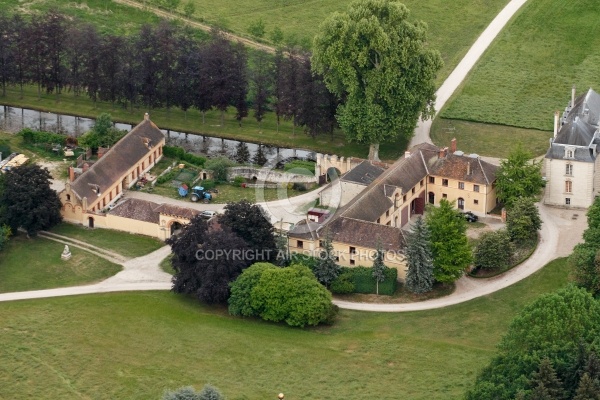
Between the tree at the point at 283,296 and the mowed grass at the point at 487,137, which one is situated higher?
the mowed grass at the point at 487,137

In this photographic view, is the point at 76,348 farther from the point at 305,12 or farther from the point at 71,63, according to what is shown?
the point at 305,12

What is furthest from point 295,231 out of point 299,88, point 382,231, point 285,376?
point 299,88

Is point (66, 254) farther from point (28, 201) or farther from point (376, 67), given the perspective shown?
point (376, 67)

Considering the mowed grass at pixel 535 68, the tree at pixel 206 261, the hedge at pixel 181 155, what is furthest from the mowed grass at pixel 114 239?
the mowed grass at pixel 535 68

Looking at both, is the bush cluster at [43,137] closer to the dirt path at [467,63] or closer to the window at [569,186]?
the dirt path at [467,63]

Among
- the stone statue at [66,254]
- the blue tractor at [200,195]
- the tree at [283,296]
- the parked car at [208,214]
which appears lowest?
the tree at [283,296]

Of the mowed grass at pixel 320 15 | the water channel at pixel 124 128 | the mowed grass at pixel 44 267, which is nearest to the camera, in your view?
the mowed grass at pixel 44 267
